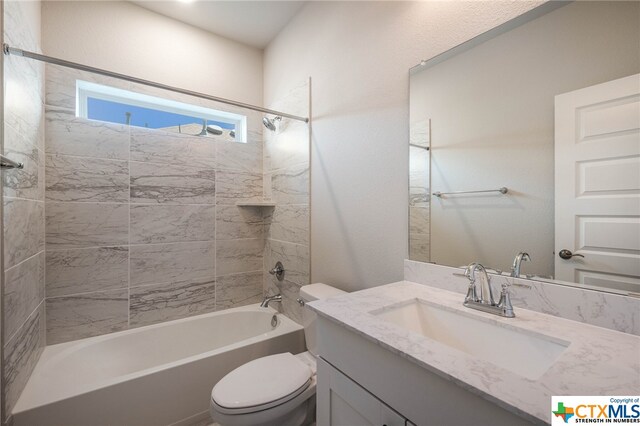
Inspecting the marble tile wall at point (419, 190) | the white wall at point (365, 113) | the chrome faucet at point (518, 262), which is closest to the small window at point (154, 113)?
the white wall at point (365, 113)

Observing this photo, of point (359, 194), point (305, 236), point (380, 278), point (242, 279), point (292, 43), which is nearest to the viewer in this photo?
point (380, 278)

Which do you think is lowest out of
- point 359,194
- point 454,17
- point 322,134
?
point 359,194

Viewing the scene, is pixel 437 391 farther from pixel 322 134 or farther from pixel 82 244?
pixel 82 244

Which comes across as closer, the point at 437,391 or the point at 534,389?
the point at 534,389

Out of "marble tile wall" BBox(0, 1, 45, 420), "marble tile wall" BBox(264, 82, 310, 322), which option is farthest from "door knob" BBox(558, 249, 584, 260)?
"marble tile wall" BBox(0, 1, 45, 420)

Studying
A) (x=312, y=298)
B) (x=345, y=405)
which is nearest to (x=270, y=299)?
(x=312, y=298)

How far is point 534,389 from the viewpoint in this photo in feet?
1.71

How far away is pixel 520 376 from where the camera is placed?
22.0 inches

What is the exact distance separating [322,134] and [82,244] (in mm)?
1821

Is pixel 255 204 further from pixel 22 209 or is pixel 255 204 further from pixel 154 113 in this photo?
pixel 22 209

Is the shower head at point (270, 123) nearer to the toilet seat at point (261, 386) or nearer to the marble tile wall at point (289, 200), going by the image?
the marble tile wall at point (289, 200)

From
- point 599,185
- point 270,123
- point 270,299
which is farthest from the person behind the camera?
point 270,123

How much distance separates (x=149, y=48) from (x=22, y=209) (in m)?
1.49

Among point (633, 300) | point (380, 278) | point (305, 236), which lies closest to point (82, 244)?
point (305, 236)
